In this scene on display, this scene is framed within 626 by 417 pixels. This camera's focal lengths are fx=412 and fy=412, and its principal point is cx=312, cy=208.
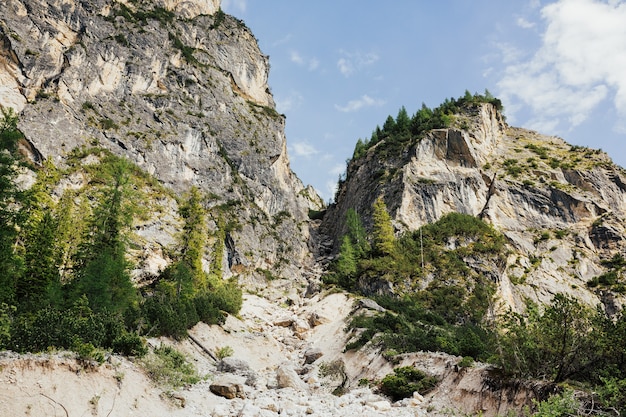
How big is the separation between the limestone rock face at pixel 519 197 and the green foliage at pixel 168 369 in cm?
4759

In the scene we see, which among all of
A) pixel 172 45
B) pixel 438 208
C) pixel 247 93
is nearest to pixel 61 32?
pixel 172 45

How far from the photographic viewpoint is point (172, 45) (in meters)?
84.3

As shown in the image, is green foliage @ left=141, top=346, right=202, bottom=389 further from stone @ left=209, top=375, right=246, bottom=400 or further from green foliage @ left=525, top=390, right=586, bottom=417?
green foliage @ left=525, top=390, right=586, bottom=417

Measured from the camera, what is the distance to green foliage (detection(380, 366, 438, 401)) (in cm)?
1625

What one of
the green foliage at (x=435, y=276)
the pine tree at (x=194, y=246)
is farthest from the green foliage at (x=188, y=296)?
the green foliage at (x=435, y=276)

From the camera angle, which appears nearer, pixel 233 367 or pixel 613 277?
pixel 233 367

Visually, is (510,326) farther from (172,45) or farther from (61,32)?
(172,45)

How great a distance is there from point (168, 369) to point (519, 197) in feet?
231

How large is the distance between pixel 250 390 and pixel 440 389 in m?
8.11

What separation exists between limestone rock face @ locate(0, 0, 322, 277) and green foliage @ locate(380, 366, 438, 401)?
3186 centimetres

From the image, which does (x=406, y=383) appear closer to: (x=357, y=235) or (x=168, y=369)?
(x=168, y=369)

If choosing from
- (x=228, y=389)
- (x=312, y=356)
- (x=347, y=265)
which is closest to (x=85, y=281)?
(x=228, y=389)

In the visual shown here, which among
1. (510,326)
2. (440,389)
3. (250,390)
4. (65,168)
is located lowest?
(250,390)

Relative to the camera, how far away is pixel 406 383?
54.1 ft
